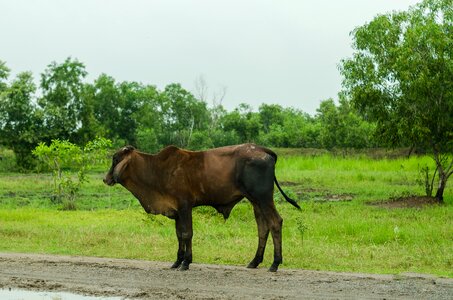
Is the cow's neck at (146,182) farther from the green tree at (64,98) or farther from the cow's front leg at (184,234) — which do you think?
the green tree at (64,98)

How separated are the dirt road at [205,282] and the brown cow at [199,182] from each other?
0.57m

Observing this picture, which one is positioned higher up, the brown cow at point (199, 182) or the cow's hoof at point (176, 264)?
the brown cow at point (199, 182)

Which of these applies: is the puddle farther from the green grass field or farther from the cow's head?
the green grass field

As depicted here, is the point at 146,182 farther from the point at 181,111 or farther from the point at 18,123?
the point at 181,111

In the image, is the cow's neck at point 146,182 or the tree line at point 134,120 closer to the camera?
the cow's neck at point 146,182

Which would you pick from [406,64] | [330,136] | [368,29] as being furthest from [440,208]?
[330,136]

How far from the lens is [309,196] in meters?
23.9

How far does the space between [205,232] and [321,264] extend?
3.99 meters

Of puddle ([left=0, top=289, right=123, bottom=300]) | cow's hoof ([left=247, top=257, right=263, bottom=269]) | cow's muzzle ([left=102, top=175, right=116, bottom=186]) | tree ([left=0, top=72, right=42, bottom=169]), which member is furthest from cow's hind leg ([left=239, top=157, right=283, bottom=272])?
tree ([left=0, top=72, right=42, bottom=169])

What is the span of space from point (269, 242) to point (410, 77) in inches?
371

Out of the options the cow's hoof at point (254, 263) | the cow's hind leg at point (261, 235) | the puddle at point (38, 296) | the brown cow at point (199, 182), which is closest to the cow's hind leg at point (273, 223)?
the brown cow at point (199, 182)

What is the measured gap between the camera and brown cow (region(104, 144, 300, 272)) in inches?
435

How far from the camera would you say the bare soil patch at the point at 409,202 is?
20.7m

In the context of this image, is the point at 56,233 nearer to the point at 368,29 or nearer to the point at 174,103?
the point at 368,29
